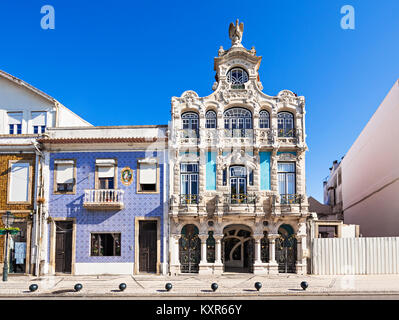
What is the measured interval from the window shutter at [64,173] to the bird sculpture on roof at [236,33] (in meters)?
13.1

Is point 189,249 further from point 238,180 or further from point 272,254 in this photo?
point 238,180

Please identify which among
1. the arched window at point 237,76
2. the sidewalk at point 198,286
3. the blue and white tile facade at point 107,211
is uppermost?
the arched window at point 237,76

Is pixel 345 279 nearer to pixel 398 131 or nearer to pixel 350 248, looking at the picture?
pixel 350 248

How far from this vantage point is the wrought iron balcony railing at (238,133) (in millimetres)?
23859

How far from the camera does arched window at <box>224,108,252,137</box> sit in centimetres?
2402

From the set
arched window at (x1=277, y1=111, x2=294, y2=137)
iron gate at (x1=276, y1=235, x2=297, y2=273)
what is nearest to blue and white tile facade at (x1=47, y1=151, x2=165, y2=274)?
iron gate at (x1=276, y1=235, x2=297, y2=273)

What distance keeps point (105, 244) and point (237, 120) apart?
36.5 ft

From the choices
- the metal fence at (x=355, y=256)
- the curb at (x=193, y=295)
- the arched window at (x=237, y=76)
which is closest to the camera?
the curb at (x=193, y=295)

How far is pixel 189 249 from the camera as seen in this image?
2317cm

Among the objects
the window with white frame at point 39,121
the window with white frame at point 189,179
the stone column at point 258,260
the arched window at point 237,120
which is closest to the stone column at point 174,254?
the window with white frame at point 189,179

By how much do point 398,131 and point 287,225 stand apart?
1193 cm

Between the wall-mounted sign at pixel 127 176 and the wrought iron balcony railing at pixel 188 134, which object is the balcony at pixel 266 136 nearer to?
the wrought iron balcony railing at pixel 188 134

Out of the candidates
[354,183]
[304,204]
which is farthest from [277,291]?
[354,183]

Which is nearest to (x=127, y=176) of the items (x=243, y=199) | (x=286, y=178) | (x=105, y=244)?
(x=105, y=244)
